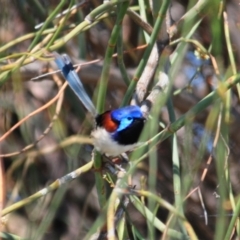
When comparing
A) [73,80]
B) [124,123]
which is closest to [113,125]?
[124,123]

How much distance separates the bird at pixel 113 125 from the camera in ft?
6.19

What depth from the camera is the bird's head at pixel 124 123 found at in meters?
1.88

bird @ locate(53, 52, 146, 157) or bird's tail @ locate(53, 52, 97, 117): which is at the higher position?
bird's tail @ locate(53, 52, 97, 117)

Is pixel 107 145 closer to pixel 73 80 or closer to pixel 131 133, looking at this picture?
pixel 131 133

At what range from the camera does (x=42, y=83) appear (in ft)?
9.87

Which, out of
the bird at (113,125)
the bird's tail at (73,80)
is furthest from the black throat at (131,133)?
the bird's tail at (73,80)

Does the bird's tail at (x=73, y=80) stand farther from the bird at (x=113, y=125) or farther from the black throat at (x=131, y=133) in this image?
the black throat at (x=131, y=133)

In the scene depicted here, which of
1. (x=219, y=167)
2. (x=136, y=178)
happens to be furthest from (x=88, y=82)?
(x=219, y=167)

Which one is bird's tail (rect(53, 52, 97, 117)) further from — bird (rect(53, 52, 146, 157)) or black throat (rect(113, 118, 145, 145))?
black throat (rect(113, 118, 145, 145))

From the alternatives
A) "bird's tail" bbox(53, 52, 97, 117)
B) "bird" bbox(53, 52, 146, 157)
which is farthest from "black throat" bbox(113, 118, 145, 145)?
"bird's tail" bbox(53, 52, 97, 117)

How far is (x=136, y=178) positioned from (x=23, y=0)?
0.92 metres

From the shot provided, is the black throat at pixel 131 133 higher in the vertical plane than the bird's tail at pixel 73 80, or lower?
lower

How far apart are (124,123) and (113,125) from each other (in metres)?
0.05

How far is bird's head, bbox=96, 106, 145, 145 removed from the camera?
1.88 m
